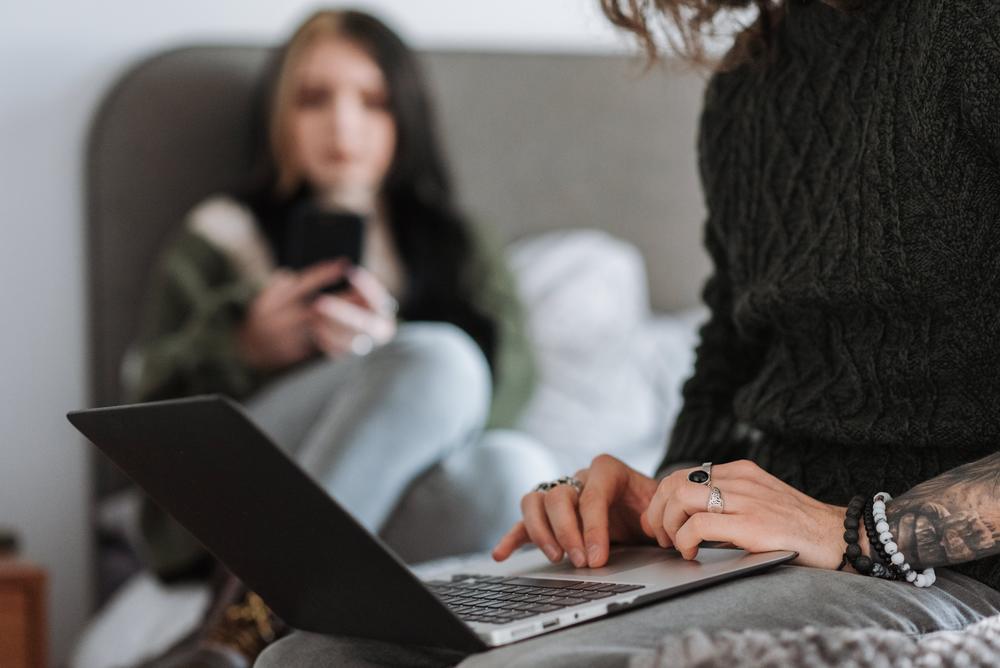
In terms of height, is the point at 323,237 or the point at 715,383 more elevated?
Result: the point at 323,237

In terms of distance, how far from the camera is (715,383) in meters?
1.01

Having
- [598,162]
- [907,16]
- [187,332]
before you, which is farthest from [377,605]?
[598,162]

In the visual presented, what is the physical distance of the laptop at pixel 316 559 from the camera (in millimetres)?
584

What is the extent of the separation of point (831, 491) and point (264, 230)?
1264 millimetres

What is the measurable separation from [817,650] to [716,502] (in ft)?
0.51

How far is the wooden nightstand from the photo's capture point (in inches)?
64.0

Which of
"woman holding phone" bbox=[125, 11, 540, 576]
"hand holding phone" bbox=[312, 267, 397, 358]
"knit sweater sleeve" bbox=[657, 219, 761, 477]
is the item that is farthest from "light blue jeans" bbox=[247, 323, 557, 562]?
"knit sweater sleeve" bbox=[657, 219, 761, 477]

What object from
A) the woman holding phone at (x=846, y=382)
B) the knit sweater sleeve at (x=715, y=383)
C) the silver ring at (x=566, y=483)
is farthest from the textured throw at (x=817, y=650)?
the knit sweater sleeve at (x=715, y=383)

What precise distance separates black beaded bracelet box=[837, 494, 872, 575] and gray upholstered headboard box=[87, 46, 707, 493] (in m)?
1.37

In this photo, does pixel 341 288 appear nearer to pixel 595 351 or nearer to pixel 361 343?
pixel 361 343

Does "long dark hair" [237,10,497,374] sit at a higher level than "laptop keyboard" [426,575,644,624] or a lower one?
higher

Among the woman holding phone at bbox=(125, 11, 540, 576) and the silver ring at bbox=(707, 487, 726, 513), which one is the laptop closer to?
the silver ring at bbox=(707, 487, 726, 513)

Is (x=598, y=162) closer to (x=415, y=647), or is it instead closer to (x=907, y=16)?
(x=907, y=16)

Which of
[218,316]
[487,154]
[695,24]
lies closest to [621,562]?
[695,24]
